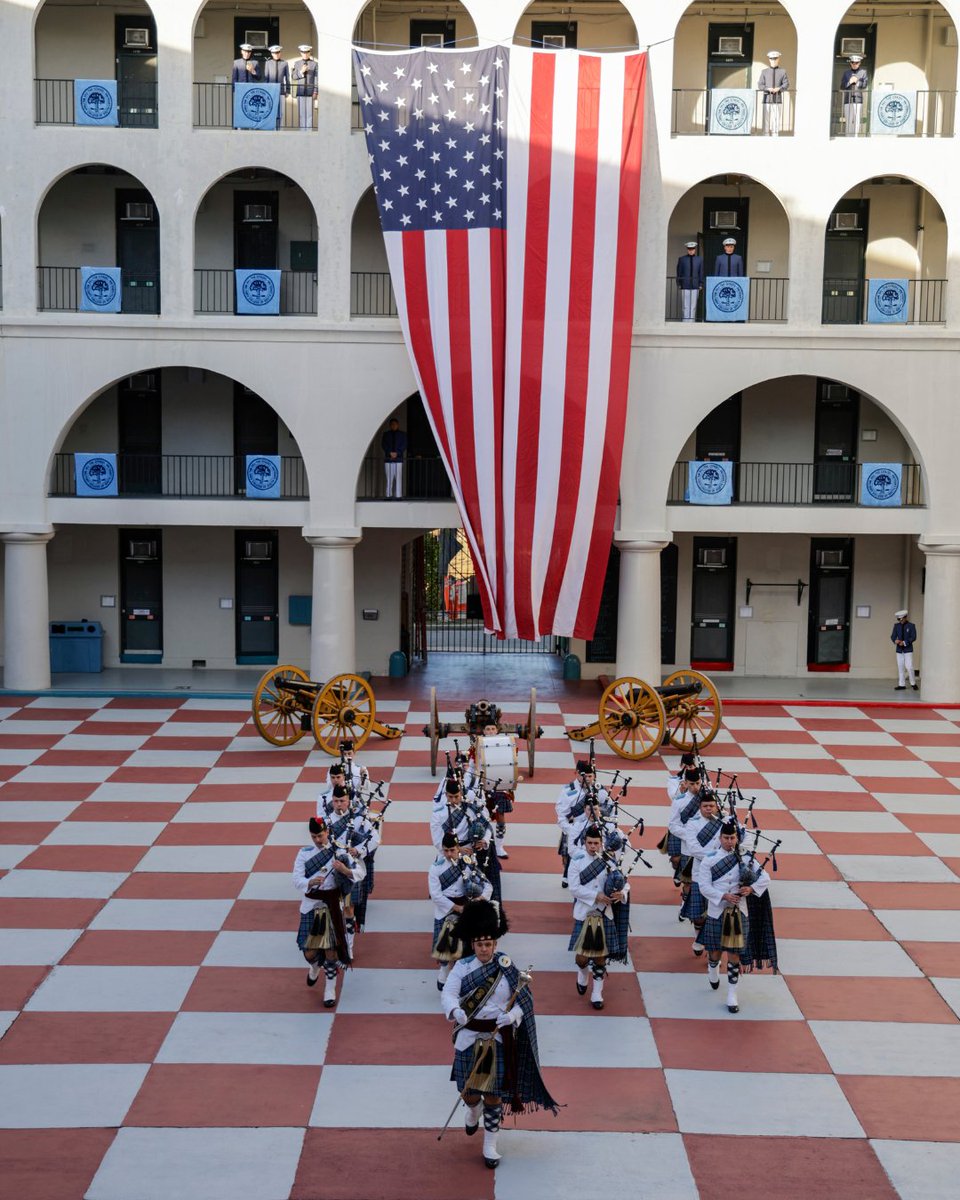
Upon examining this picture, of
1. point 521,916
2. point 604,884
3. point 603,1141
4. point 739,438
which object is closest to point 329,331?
point 739,438

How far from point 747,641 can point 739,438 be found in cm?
407

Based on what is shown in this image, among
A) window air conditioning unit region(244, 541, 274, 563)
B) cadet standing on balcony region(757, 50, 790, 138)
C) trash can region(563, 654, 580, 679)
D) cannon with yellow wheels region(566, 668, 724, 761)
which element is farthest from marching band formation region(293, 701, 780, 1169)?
cadet standing on balcony region(757, 50, 790, 138)

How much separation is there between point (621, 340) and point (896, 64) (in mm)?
8317

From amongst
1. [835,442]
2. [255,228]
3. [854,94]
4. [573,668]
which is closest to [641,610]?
[573,668]

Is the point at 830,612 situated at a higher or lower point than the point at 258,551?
lower

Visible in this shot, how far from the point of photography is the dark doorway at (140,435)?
27.4 metres

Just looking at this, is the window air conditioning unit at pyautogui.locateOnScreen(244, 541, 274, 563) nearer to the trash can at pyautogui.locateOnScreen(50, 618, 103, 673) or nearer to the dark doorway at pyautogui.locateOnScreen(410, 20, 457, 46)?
the trash can at pyautogui.locateOnScreen(50, 618, 103, 673)

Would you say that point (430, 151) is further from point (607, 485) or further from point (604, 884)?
point (604, 884)

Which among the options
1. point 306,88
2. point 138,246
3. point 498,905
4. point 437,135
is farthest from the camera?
point 138,246

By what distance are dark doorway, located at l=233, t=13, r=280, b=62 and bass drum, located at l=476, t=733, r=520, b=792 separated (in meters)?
15.6

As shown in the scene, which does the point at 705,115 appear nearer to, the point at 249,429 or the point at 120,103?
the point at 249,429

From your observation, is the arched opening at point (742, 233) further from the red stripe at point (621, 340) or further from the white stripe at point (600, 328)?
the white stripe at point (600, 328)

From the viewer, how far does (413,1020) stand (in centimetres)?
1188

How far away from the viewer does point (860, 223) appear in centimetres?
2667
